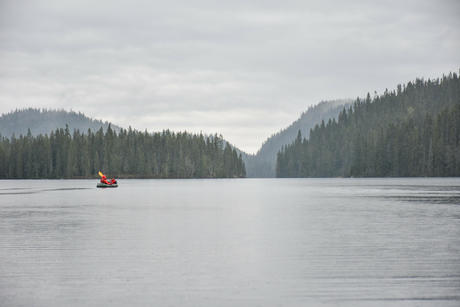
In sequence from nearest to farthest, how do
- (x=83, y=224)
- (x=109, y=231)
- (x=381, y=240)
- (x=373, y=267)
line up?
(x=373, y=267) → (x=381, y=240) → (x=109, y=231) → (x=83, y=224)

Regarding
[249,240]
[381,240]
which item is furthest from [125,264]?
[381,240]

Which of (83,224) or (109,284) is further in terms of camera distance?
(83,224)

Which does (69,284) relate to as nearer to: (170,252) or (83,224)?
(170,252)

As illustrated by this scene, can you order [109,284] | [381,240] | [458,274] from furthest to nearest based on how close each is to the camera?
1. [381,240]
2. [458,274]
3. [109,284]

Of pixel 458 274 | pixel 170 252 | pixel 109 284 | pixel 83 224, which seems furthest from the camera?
pixel 83 224

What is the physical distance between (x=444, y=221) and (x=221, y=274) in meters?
20.1

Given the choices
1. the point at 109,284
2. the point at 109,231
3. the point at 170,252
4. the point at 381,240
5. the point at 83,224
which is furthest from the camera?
the point at 83,224

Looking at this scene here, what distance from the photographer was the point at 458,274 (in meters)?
15.8

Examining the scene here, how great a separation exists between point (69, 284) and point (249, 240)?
423 inches

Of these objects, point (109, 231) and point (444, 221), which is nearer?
point (109, 231)

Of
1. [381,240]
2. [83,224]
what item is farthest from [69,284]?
[83,224]

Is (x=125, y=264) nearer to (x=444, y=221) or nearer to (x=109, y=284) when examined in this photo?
(x=109, y=284)

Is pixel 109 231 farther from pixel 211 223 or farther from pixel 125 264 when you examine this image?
pixel 125 264

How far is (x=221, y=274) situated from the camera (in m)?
16.0
